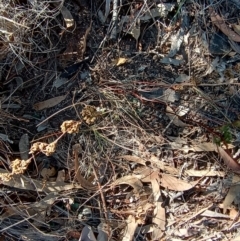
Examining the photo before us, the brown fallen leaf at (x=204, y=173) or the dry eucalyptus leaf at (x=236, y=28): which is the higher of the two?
the dry eucalyptus leaf at (x=236, y=28)

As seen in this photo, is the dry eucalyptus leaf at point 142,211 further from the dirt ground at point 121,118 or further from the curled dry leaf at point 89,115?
the curled dry leaf at point 89,115

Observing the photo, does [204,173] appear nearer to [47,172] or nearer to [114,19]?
[47,172]

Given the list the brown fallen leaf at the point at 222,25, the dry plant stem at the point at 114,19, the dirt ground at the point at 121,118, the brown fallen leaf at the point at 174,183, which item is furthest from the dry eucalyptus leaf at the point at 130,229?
the brown fallen leaf at the point at 222,25

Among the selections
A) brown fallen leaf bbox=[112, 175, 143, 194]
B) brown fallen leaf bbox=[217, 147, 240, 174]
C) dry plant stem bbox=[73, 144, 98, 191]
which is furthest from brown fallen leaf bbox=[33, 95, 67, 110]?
brown fallen leaf bbox=[217, 147, 240, 174]

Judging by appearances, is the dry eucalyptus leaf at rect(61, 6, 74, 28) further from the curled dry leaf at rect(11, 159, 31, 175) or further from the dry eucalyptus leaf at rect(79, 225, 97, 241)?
the dry eucalyptus leaf at rect(79, 225, 97, 241)

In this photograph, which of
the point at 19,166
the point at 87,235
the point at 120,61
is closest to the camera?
the point at 19,166

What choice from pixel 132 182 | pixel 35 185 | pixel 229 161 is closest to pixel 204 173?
pixel 229 161
